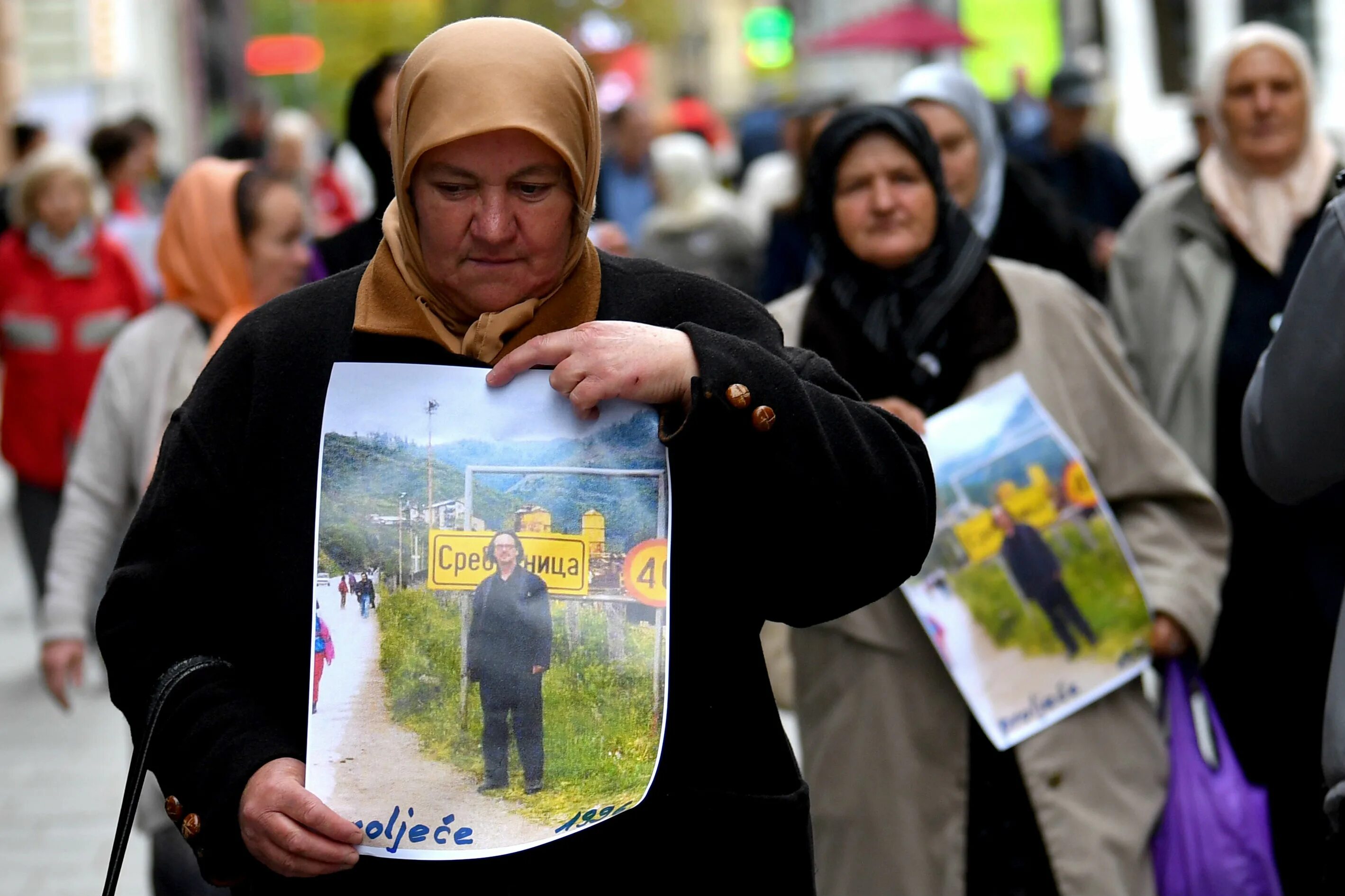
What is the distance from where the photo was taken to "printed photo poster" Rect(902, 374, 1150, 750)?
12.3 feet

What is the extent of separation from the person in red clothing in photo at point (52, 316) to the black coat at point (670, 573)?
20.4 feet

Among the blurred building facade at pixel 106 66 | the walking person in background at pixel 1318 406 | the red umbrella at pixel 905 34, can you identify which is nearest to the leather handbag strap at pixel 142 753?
the walking person in background at pixel 1318 406

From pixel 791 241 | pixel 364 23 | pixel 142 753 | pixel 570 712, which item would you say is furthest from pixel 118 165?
pixel 364 23

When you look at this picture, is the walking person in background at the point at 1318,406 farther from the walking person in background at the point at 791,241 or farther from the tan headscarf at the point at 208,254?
the walking person in background at the point at 791,241

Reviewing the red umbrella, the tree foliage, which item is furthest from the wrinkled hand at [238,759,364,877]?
the tree foliage

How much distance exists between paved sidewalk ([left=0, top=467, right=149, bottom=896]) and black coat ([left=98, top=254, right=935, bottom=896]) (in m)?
3.14

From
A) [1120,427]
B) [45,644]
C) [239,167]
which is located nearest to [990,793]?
[1120,427]

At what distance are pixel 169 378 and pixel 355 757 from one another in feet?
8.20

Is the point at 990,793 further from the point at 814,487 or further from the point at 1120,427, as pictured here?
the point at 814,487

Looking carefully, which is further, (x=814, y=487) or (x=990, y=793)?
(x=990, y=793)

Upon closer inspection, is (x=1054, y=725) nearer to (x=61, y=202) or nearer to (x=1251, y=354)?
(x=1251, y=354)

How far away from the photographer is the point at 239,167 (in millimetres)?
4949

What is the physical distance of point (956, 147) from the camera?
532 centimetres

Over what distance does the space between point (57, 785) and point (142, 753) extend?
4782 mm
